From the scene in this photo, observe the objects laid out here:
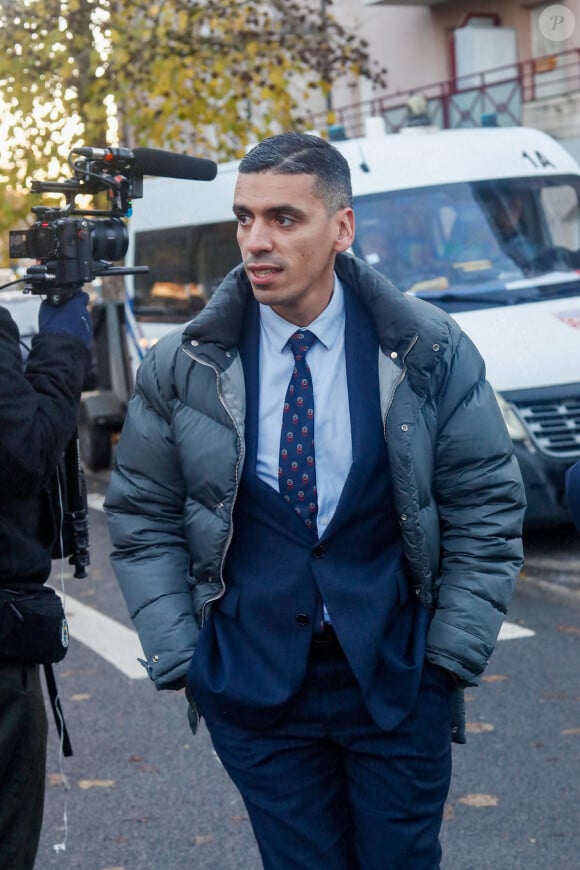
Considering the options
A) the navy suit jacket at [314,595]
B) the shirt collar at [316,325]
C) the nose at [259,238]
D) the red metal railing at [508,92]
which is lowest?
the navy suit jacket at [314,595]

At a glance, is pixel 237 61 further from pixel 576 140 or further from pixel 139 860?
pixel 139 860

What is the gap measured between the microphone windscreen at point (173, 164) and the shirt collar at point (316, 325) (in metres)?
0.69

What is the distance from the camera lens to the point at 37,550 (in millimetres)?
3123

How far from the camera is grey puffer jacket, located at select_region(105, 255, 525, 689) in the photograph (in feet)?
9.16

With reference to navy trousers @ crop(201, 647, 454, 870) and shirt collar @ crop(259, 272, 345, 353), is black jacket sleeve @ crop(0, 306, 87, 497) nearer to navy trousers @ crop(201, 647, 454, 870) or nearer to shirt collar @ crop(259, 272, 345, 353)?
shirt collar @ crop(259, 272, 345, 353)

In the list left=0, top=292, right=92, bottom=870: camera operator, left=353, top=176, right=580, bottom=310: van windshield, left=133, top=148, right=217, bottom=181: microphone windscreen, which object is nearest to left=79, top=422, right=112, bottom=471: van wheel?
left=353, top=176, right=580, bottom=310: van windshield

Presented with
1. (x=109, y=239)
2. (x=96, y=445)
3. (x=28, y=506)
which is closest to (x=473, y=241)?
(x=96, y=445)

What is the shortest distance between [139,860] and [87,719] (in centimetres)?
153

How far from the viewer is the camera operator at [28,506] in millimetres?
2939

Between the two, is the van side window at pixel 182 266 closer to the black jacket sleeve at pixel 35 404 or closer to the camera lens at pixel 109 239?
the camera lens at pixel 109 239

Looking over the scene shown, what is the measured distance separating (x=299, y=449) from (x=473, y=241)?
6675 mm

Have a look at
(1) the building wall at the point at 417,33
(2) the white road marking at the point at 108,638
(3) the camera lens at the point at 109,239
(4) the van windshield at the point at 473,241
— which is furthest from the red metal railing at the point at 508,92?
(3) the camera lens at the point at 109,239

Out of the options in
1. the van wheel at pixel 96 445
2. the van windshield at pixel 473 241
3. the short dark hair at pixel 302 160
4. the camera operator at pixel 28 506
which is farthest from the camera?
the van wheel at pixel 96 445

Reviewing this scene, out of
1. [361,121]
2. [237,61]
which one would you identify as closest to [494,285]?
[237,61]
